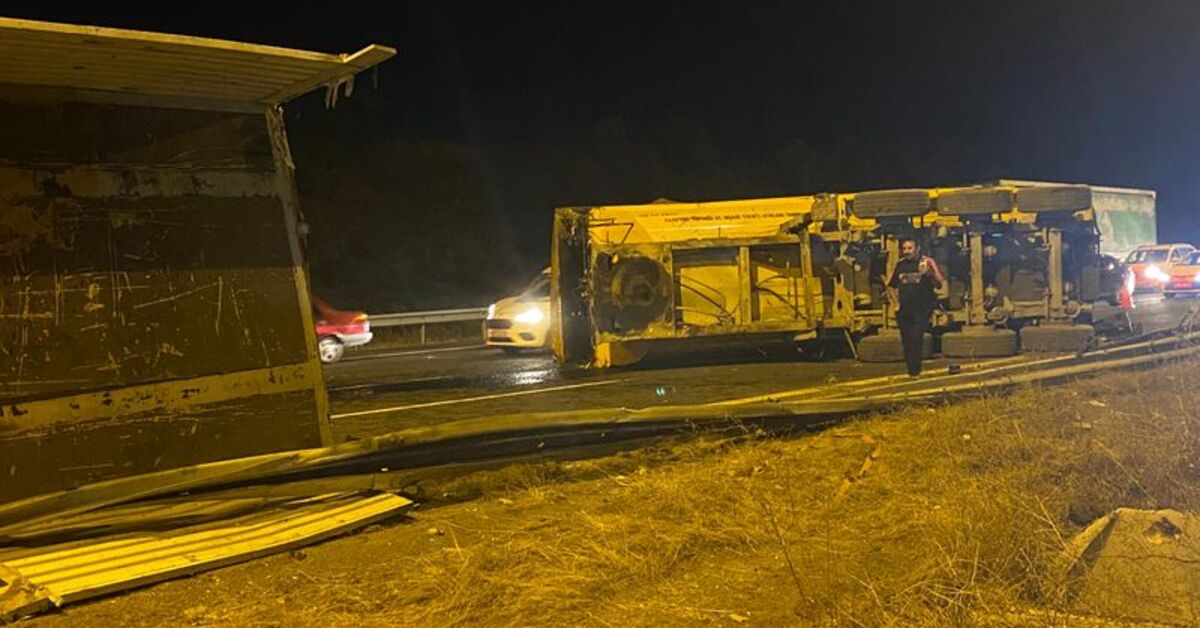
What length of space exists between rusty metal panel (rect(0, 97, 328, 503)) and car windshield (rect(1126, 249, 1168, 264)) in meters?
24.9

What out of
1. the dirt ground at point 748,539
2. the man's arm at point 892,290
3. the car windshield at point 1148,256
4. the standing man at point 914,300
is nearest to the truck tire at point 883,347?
the man's arm at point 892,290

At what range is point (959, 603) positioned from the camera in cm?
376

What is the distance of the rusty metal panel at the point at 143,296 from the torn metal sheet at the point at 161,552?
0.64 meters

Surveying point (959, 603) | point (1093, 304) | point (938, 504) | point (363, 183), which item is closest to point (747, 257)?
point (1093, 304)

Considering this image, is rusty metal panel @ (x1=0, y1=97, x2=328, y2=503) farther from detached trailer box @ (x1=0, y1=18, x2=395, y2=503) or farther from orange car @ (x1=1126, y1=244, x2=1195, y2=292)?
orange car @ (x1=1126, y1=244, x2=1195, y2=292)

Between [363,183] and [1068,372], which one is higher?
[363,183]

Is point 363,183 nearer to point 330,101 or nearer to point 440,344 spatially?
point 440,344

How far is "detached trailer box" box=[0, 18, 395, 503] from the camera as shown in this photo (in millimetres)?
5121

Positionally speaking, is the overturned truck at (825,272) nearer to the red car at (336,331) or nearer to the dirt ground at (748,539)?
the red car at (336,331)

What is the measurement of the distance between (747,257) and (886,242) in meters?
1.89

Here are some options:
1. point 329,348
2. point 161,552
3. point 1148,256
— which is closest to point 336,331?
point 329,348

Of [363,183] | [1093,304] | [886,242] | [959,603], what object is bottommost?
[959,603]

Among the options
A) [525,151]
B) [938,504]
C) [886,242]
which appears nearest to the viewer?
[938,504]

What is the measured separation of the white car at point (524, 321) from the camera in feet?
53.1
